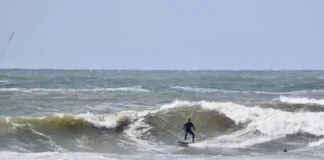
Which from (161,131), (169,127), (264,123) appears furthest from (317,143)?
(169,127)

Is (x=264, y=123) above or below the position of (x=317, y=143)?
above

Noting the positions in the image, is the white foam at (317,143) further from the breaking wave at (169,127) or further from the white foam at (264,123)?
the white foam at (264,123)

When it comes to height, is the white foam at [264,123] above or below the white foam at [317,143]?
above

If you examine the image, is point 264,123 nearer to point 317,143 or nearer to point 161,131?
point 317,143

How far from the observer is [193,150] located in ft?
68.7

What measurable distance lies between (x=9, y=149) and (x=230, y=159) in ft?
21.8

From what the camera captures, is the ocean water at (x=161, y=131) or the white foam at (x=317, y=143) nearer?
the ocean water at (x=161, y=131)

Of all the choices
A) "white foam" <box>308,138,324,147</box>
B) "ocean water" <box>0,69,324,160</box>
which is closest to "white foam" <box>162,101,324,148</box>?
"ocean water" <box>0,69,324,160</box>

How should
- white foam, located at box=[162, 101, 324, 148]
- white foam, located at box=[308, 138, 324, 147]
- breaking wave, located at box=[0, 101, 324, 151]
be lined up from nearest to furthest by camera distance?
white foam, located at box=[308, 138, 324, 147]
breaking wave, located at box=[0, 101, 324, 151]
white foam, located at box=[162, 101, 324, 148]

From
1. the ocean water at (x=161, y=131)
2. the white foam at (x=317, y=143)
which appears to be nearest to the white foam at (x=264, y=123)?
the ocean water at (x=161, y=131)

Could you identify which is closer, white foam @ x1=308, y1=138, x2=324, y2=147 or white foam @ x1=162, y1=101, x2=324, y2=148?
white foam @ x1=308, y1=138, x2=324, y2=147

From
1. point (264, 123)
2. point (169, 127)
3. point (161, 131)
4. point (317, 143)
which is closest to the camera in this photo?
point (317, 143)

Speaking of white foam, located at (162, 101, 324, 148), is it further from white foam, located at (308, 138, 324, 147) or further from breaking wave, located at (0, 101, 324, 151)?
white foam, located at (308, 138, 324, 147)

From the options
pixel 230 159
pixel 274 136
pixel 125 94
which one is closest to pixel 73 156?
pixel 230 159
